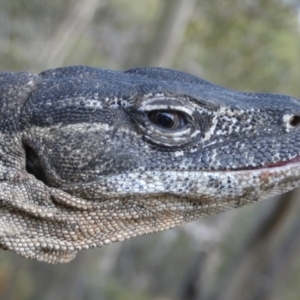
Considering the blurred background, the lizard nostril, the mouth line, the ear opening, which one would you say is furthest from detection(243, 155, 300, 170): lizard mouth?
the blurred background

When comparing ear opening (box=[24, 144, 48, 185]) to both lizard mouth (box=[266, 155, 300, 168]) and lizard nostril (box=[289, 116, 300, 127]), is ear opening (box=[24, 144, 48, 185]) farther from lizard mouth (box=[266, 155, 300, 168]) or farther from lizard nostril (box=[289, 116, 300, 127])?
lizard nostril (box=[289, 116, 300, 127])

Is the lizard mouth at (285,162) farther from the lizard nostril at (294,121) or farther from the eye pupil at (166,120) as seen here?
the eye pupil at (166,120)

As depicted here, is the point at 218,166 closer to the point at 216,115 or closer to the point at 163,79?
the point at 216,115

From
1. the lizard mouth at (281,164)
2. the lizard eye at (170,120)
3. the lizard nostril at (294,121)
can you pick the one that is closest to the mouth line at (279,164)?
the lizard mouth at (281,164)

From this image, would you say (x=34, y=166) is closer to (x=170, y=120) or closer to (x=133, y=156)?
(x=133, y=156)

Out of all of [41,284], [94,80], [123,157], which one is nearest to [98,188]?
[123,157]

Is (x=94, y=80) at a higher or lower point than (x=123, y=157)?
higher

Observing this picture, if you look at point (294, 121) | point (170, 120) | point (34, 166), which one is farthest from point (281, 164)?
point (34, 166)
